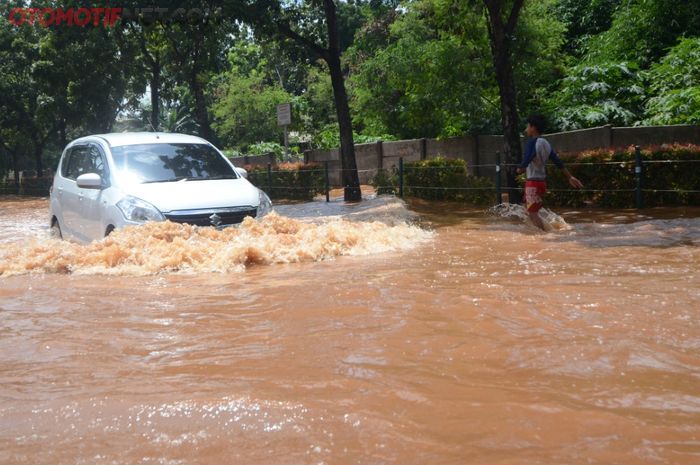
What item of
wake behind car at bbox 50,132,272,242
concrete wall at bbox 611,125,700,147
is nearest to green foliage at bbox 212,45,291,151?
concrete wall at bbox 611,125,700,147

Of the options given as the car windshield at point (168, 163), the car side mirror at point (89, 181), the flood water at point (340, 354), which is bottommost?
the flood water at point (340, 354)

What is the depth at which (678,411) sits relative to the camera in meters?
3.21

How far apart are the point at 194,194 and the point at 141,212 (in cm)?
62

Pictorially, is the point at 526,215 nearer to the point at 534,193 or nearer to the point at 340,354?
the point at 534,193

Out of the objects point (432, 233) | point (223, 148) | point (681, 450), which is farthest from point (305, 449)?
point (223, 148)

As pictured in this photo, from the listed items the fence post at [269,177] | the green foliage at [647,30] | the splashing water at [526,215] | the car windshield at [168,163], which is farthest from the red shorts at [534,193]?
the fence post at [269,177]

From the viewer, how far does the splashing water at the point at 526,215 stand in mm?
10734

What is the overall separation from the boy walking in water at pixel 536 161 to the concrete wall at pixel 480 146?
17.3 feet

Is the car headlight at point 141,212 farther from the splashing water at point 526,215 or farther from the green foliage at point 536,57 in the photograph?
the green foliage at point 536,57

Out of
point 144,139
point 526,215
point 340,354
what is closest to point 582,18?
point 526,215

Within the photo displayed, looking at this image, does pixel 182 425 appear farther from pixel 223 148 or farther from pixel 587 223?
pixel 223 148

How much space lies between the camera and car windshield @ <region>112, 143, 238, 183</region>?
28.9ft

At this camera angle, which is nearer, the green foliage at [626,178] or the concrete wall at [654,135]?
the green foliage at [626,178]

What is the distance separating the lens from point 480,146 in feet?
66.3
